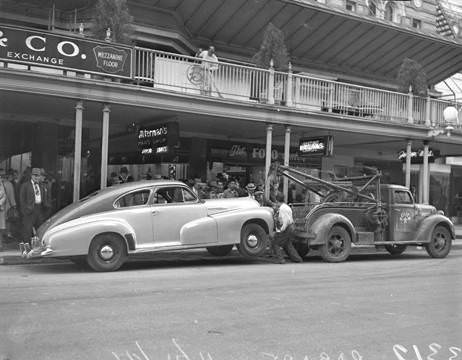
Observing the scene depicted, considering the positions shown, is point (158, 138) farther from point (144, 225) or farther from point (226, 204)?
point (144, 225)

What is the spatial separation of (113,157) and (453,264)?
12.2 metres

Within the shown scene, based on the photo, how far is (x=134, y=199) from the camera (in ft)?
37.6

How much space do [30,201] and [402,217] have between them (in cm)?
882

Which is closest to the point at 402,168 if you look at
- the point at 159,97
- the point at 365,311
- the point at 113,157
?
the point at 113,157

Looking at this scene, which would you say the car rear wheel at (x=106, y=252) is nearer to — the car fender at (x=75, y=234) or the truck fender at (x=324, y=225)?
the car fender at (x=75, y=234)

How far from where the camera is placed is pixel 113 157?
2112 centimetres

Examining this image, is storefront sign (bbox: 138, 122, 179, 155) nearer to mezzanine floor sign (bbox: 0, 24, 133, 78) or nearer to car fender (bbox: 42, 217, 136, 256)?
mezzanine floor sign (bbox: 0, 24, 133, 78)

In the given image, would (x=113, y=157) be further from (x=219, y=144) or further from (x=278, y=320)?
(x=278, y=320)

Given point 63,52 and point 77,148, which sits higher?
point 63,52

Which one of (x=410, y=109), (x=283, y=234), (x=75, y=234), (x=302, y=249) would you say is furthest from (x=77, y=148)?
(x=410, y=109)

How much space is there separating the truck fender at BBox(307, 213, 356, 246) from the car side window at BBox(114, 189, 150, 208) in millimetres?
3906

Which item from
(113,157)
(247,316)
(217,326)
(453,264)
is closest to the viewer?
(217,326)

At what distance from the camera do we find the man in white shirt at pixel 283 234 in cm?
1293

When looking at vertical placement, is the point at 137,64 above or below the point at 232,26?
below
